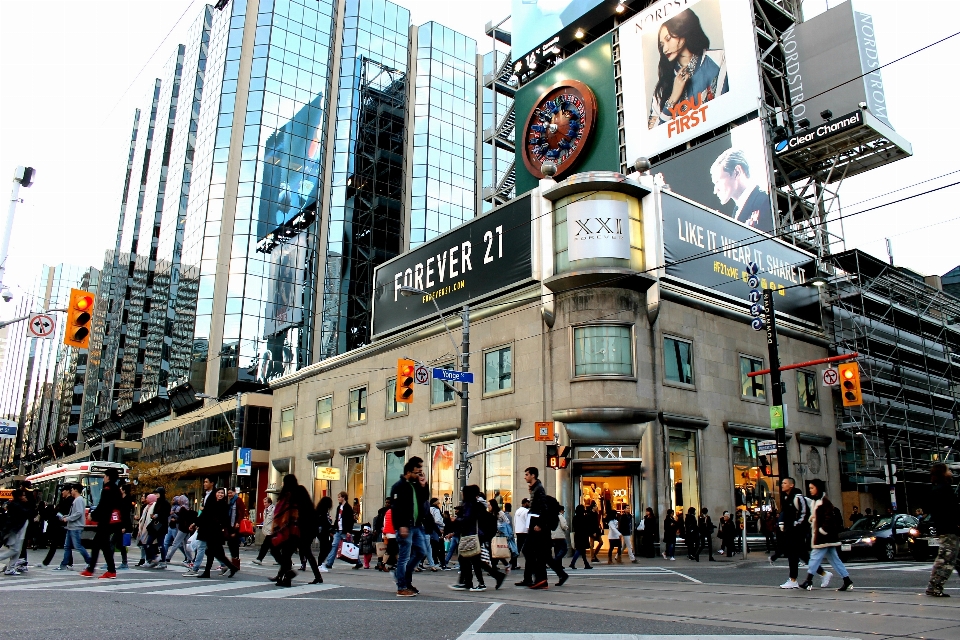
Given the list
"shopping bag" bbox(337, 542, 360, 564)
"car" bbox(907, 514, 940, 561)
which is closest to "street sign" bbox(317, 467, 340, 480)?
"shopping bag" bbox(337, 542, 360, 564)

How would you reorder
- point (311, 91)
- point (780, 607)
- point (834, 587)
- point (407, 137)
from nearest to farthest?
point (780, 607), point (834, 587), point (311, 91), point (407, 137)

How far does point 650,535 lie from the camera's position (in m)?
25.7

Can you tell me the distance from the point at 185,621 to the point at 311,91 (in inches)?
3026

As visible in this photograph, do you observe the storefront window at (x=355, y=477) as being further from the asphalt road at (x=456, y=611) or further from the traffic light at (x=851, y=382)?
the asphalt road at (x=456, y=611)

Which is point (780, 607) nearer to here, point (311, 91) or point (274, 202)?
point (274, 202)

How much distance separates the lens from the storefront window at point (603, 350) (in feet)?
91.3

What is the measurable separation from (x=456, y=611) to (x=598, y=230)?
2137cm

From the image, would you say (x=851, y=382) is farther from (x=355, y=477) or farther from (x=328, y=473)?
(x=355, y=477)

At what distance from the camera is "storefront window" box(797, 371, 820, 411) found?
3466 centimetres

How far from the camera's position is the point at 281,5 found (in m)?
79.9

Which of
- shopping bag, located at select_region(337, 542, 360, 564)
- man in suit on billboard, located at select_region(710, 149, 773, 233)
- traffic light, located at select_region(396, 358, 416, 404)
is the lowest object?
shopping bag, located at select_region(337, 542, 360, 564)

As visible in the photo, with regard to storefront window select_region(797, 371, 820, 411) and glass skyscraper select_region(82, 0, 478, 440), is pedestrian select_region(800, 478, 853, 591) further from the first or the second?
glass skyscraper select_region(82, 0, 478, 440)

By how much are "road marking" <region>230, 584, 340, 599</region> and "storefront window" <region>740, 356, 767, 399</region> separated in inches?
916

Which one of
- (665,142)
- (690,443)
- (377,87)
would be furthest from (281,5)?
(690,443)
